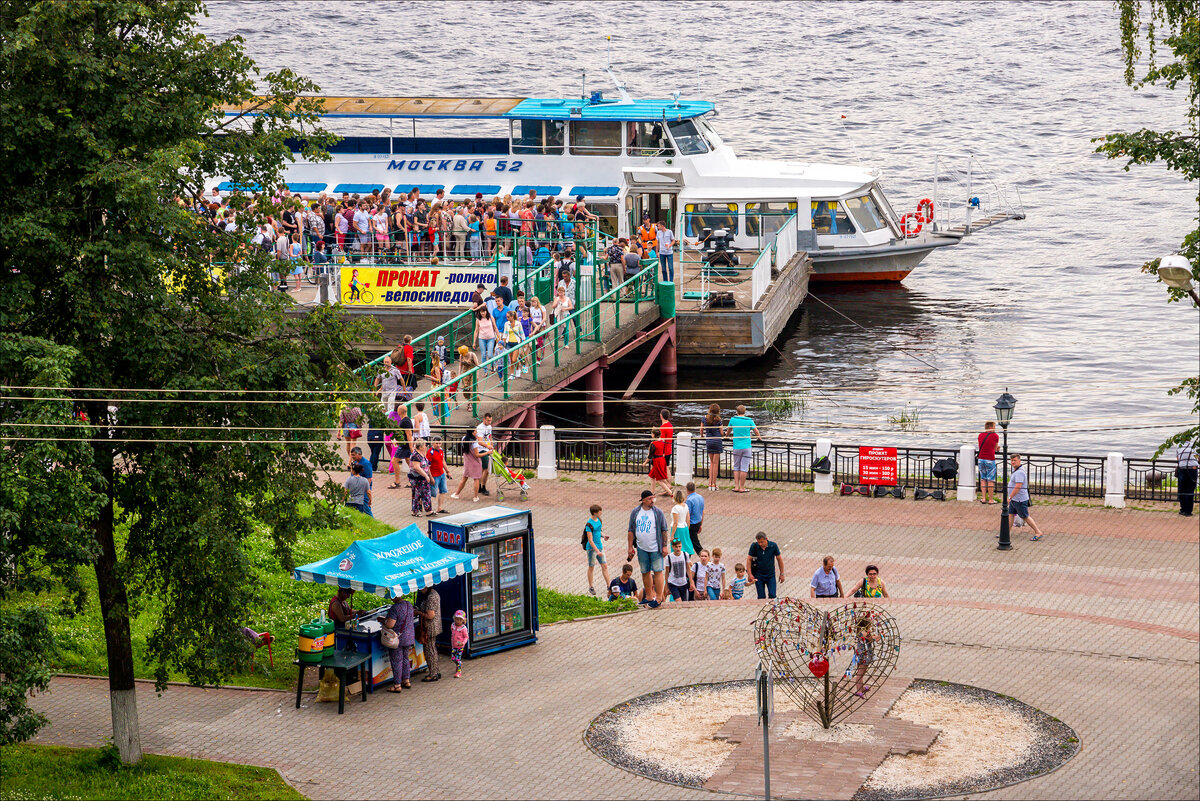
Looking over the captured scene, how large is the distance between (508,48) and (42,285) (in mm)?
88733

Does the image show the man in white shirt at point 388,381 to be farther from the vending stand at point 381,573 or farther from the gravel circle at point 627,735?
the gravel circle at point 627,735

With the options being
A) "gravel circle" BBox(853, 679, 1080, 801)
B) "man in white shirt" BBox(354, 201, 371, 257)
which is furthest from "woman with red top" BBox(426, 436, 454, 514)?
"man in white shirt" BBox(354, 201, 371, 257)

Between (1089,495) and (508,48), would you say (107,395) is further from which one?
(508,48)

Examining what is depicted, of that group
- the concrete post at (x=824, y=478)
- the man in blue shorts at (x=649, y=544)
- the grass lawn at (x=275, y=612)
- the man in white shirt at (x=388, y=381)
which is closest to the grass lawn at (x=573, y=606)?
the grass lawn at (x=275, y=612)

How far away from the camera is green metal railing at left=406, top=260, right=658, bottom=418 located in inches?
1174

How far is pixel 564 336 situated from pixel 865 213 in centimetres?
1621

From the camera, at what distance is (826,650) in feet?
53.1

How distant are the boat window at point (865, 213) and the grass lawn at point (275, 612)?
25.6 m

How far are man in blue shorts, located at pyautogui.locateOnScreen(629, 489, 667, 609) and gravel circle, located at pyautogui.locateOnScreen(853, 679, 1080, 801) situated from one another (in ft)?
15.7

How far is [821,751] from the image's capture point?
15.9 m

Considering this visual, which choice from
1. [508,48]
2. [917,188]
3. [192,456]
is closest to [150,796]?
[192,456]

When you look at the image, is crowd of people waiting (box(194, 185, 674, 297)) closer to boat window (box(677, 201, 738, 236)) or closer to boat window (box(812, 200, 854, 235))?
boat window (box(677, 201, 738, 236))

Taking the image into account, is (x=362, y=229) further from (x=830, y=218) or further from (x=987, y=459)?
(x=987, y=459)

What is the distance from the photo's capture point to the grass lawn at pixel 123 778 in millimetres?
15242
